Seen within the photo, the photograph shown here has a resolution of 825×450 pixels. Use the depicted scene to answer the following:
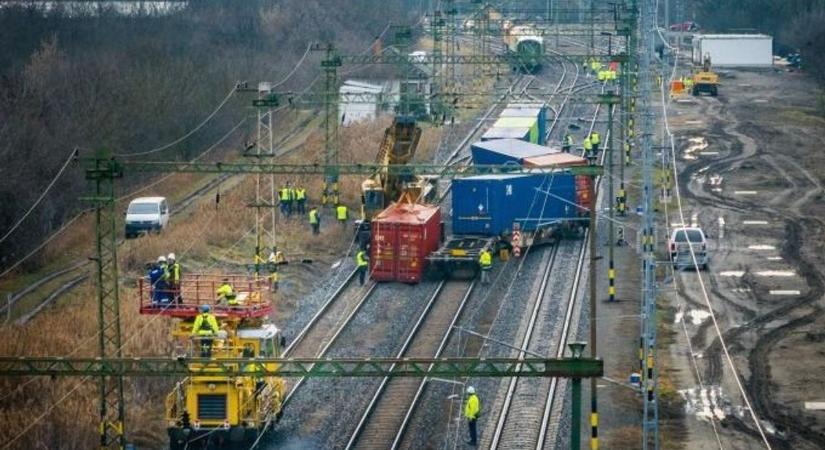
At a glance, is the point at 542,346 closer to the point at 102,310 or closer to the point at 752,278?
the point at 752,278

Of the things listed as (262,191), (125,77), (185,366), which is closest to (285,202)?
(262,191)

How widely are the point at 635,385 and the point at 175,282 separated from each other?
8690 mm

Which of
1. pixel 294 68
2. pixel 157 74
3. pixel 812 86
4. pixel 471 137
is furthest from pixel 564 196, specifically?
pixel 812 86

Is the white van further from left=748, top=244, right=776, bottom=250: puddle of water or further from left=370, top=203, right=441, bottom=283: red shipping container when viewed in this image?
left=748, top=244, right=776, bottom=250: puddle of water

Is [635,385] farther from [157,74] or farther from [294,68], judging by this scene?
[294,68]

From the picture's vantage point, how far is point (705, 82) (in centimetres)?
8038

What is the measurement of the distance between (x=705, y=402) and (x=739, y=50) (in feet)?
210

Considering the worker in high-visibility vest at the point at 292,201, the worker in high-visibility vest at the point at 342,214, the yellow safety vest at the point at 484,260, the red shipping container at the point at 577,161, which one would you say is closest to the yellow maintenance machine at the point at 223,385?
the yellow safety vest at the point at 484,260

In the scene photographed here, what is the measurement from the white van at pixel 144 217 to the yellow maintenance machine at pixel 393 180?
5.86 meters

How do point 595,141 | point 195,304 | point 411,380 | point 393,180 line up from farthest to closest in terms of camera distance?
point 595,141
point 393,180
point 411,380
point 195,304

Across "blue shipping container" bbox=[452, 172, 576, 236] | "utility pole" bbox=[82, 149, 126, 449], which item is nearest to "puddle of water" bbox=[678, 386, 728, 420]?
"utility pole" bbox=[82, 149, 126, 449]

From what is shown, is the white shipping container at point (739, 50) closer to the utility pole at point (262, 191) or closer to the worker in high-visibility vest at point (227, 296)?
the utility pole at point (262, 191)

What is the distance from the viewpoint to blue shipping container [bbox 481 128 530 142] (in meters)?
53.1

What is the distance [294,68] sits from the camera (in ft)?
255
